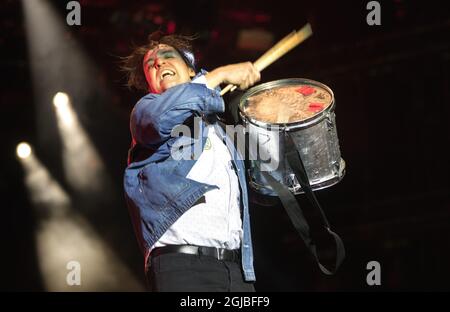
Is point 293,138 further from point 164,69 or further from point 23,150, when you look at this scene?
point 23,150

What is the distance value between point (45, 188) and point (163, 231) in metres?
4.14

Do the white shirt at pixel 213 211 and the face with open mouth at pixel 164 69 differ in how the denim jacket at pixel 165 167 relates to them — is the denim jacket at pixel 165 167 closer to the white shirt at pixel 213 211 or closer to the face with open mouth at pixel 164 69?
the white shirt at pixel 213 211

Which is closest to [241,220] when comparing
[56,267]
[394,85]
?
[394,85]

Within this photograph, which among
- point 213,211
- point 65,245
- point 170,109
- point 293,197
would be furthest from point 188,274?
point 65,245

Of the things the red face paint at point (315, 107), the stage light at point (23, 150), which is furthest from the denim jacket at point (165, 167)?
the stage light at point (23, 150)

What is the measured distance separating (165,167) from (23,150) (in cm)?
408

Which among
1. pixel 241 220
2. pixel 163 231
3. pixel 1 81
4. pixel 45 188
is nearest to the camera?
pixel 163 231

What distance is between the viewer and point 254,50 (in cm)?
645

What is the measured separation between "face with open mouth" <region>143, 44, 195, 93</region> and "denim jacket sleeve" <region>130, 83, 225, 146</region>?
285 millimetres

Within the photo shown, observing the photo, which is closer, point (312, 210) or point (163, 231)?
point (163, 231)

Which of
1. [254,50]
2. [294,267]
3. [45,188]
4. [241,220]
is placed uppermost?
[254,50]

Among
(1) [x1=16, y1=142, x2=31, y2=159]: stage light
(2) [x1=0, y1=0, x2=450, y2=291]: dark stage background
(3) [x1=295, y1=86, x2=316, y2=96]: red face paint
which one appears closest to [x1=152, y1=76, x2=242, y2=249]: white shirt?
(3) [x1=295, y1=86, x2=316, y2=96]: red face paint

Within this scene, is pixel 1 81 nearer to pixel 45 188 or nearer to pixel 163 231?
pixel 45 188

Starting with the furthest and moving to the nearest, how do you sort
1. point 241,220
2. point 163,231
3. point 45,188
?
1. point 45,188
2. point 241,220
3. point 163,231
